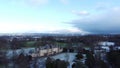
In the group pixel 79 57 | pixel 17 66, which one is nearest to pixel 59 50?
pixel 79 57

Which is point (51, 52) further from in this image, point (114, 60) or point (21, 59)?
point (114, 60)

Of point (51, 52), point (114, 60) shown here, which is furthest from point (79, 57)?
point (51, 52)

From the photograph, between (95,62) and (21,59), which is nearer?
(95,62)

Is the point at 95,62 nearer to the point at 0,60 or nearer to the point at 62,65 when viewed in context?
the point at 62,65

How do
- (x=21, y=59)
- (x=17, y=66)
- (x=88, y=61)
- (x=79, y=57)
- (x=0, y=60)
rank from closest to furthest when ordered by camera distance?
(x=88, y=61) → (x=17, y=66) → (x=21, y=59) → (x=0, y=60) → (x=79, y=57)

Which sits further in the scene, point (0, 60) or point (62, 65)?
point (0, 60)

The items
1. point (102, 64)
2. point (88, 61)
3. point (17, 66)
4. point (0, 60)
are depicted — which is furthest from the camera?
point (0, 60)

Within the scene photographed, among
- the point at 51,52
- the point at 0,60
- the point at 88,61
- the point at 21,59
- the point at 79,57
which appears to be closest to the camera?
the point at 88,61

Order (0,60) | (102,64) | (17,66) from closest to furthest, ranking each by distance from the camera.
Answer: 1. (102,64)
2. (17,66)
3. (0,60)
